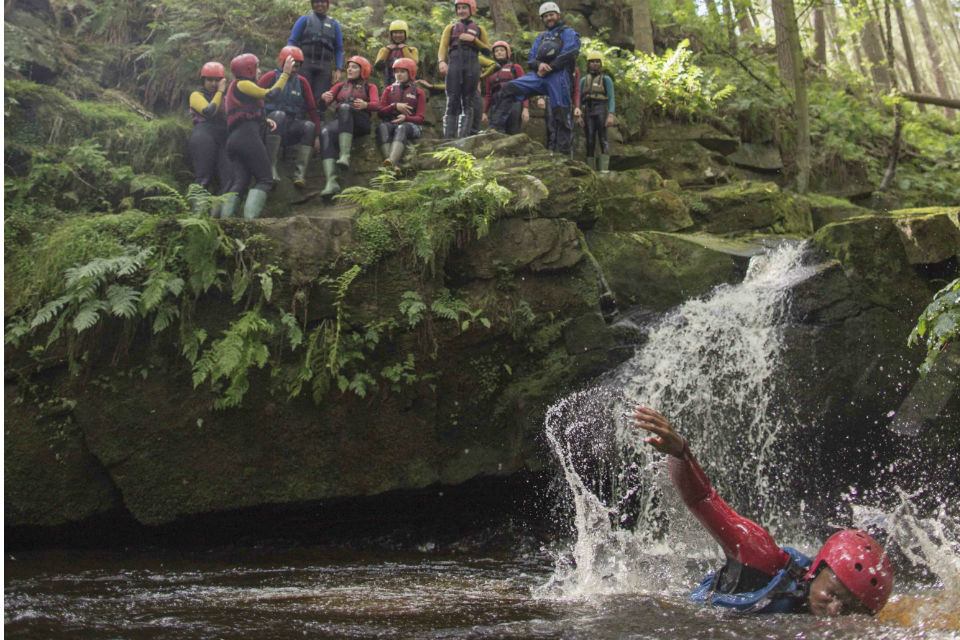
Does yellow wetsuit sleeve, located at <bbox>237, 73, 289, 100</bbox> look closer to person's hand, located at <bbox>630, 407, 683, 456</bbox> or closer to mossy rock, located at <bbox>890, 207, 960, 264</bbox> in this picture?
person's hand, located at <bbox>630, 407, 683, 456</bbox>

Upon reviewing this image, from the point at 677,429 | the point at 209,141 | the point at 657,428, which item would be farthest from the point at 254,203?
the point at 657,428

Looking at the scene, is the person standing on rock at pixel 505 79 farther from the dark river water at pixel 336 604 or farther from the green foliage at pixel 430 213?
the dark river water at pixel 336 604

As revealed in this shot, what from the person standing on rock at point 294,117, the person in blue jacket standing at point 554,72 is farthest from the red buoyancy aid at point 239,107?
the person in blue jacket standing at point 554,72

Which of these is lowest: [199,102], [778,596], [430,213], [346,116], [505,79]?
[778,596]

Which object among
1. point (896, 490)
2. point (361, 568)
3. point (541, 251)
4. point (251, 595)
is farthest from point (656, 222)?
point (251, 595)

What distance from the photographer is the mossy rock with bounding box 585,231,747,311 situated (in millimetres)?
8461

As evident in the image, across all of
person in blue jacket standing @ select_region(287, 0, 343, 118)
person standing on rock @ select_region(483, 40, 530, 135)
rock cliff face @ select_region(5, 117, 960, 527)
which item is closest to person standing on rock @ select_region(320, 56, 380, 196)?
person in blue jacket standing @ select_region(287, 0, 343, 118)

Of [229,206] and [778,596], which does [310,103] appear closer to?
[229,206]

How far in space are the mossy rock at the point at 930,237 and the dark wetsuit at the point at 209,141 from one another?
8274 millimetres

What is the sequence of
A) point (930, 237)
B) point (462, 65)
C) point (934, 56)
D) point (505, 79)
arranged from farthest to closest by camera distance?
point (934, 56) < point (505, 79) < point (462, 65) < point (930, 237)

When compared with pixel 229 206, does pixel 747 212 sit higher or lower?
higher

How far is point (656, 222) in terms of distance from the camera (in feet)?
32.8

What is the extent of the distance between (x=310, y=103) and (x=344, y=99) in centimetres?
50

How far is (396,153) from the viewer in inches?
378
